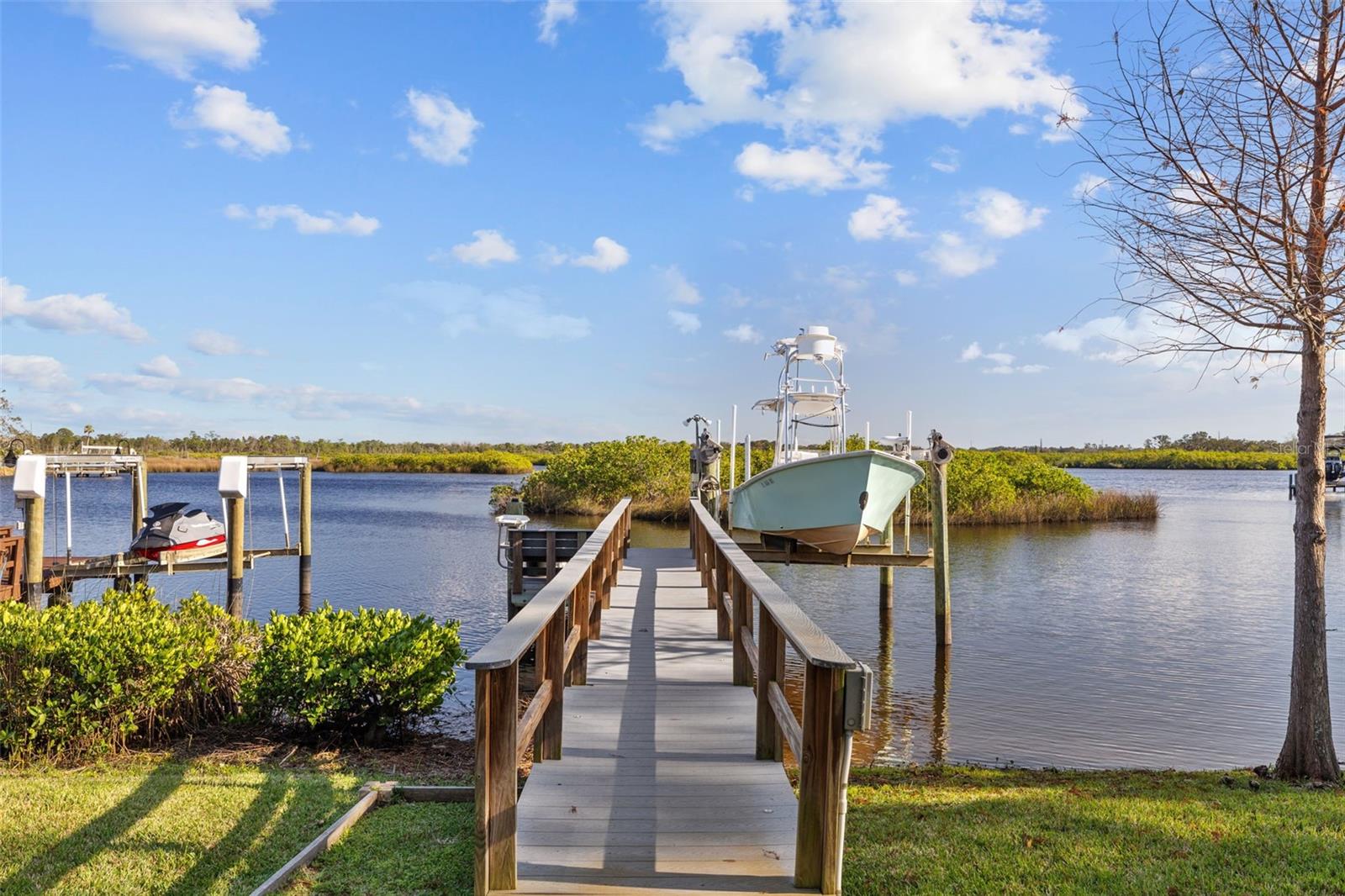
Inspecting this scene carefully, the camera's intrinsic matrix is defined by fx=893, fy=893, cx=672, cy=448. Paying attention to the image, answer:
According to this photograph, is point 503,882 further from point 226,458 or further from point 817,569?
point 817,569

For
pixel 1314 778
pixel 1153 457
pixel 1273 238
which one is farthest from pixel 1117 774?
pixel 1153 457

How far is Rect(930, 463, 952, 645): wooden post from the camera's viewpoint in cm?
1384

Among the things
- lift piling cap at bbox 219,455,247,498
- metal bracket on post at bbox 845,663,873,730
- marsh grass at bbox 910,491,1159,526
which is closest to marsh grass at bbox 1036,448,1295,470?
marsh grass at bbox 910,491,1159,526

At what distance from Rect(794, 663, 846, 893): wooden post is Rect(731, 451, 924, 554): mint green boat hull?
32.1ft

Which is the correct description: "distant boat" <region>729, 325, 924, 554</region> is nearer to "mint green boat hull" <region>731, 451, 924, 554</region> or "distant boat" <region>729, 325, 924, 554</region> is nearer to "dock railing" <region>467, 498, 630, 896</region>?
"mint green boat hull" <region>731, 451, 924, 554</region>

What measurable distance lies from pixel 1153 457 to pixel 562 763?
11344 cm

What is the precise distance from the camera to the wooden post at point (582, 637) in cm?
610

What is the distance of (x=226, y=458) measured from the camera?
12.7 metres

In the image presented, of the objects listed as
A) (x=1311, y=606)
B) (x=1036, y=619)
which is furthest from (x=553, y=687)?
(x=1036, y=619)

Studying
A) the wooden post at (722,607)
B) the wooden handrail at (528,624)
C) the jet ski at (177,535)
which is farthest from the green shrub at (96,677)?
the jet ski at (177,535)

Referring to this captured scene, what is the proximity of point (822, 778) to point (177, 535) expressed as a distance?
1516 centimetres

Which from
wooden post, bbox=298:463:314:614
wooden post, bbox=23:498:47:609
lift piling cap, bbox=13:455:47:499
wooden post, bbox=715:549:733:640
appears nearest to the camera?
wooden post, bbox=715:549:733:640

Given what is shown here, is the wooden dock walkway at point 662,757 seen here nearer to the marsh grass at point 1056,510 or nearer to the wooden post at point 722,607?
the wooden post at point 722,607

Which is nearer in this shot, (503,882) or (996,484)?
(503,882)
